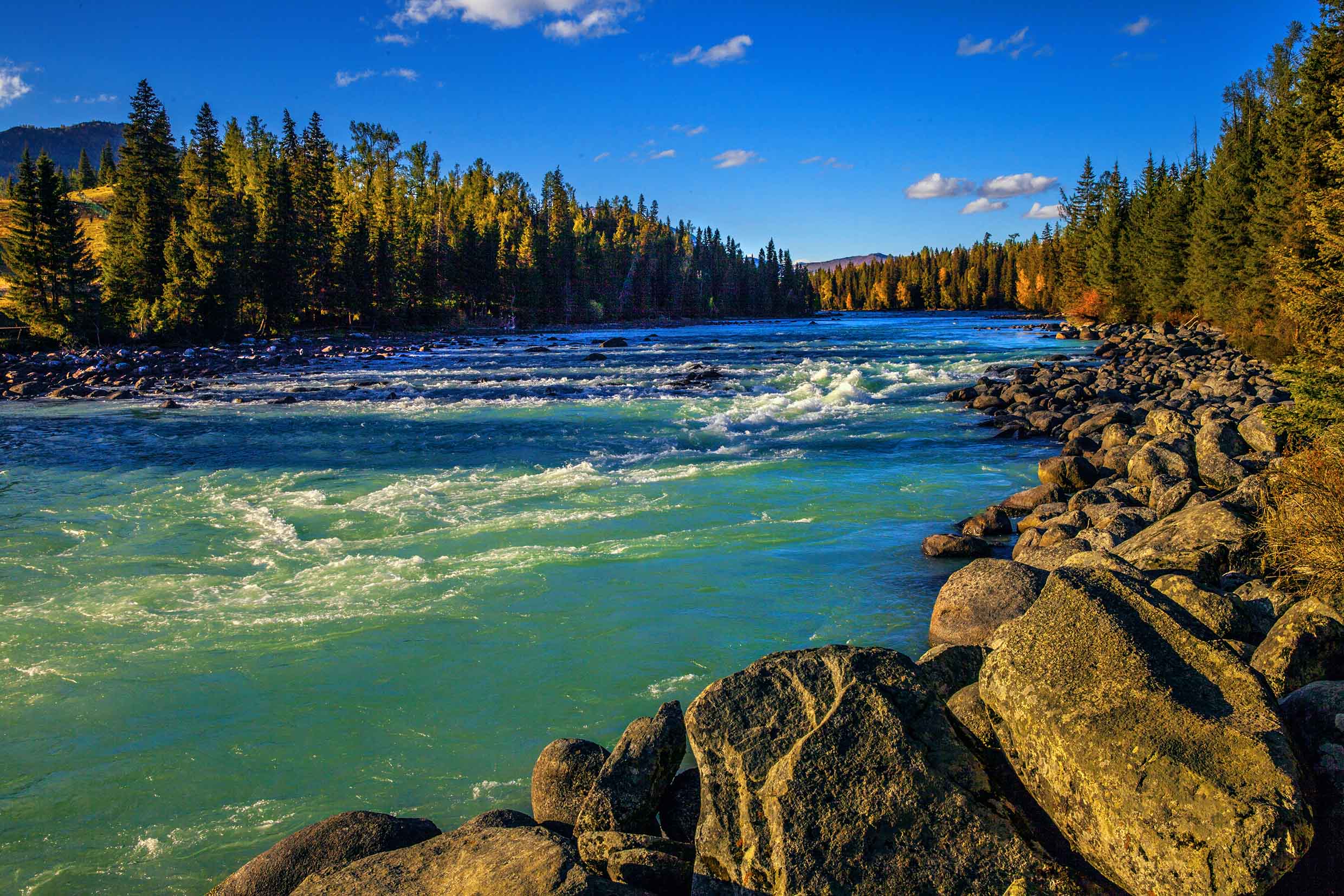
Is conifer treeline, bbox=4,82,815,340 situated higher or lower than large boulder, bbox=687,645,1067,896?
higher

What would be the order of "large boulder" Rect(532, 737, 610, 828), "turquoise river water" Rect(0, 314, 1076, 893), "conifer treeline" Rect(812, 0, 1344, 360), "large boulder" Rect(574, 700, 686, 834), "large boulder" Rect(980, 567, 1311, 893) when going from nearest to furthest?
"large boulder" Rect(980, 567, 1311, 893) < "large boulder" Rect(574, 700, 686, 834) < "large boulder" Rect(532, 737, 610, 828) < "turquoise river water" Rect(0, 314, 1076, 893) < "conifer treeline" Rect(812, 0, 1344, 360)

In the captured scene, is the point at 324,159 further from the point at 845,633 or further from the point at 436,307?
the point at 845,633

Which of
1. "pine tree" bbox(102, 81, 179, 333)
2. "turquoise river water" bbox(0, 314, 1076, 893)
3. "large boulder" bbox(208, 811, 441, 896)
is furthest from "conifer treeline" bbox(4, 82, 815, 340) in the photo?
"large boulder" bbox(208, 811, 441, 896)

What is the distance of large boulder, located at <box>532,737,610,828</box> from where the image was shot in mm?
4672

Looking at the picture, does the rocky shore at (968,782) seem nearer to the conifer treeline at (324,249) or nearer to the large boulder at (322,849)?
the large boulder at (322,849)

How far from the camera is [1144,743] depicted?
327 cm

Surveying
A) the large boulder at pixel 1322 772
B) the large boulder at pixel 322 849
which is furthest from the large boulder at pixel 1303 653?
the large boulder at pixel 322 849

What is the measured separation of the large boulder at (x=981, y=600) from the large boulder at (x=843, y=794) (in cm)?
346

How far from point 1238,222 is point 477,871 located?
172ft

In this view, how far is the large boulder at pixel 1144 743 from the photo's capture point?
2.95 m

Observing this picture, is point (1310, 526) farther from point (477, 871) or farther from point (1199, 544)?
point (477, 871)

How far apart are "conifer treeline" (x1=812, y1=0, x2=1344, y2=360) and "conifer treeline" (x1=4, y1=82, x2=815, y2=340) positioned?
52706 millimetres

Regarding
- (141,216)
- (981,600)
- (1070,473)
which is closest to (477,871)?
(981,600)

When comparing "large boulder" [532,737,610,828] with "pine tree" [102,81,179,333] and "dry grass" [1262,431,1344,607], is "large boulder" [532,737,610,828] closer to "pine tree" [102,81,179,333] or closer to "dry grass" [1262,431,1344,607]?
"dry grass" [1262,431,1344,607]
